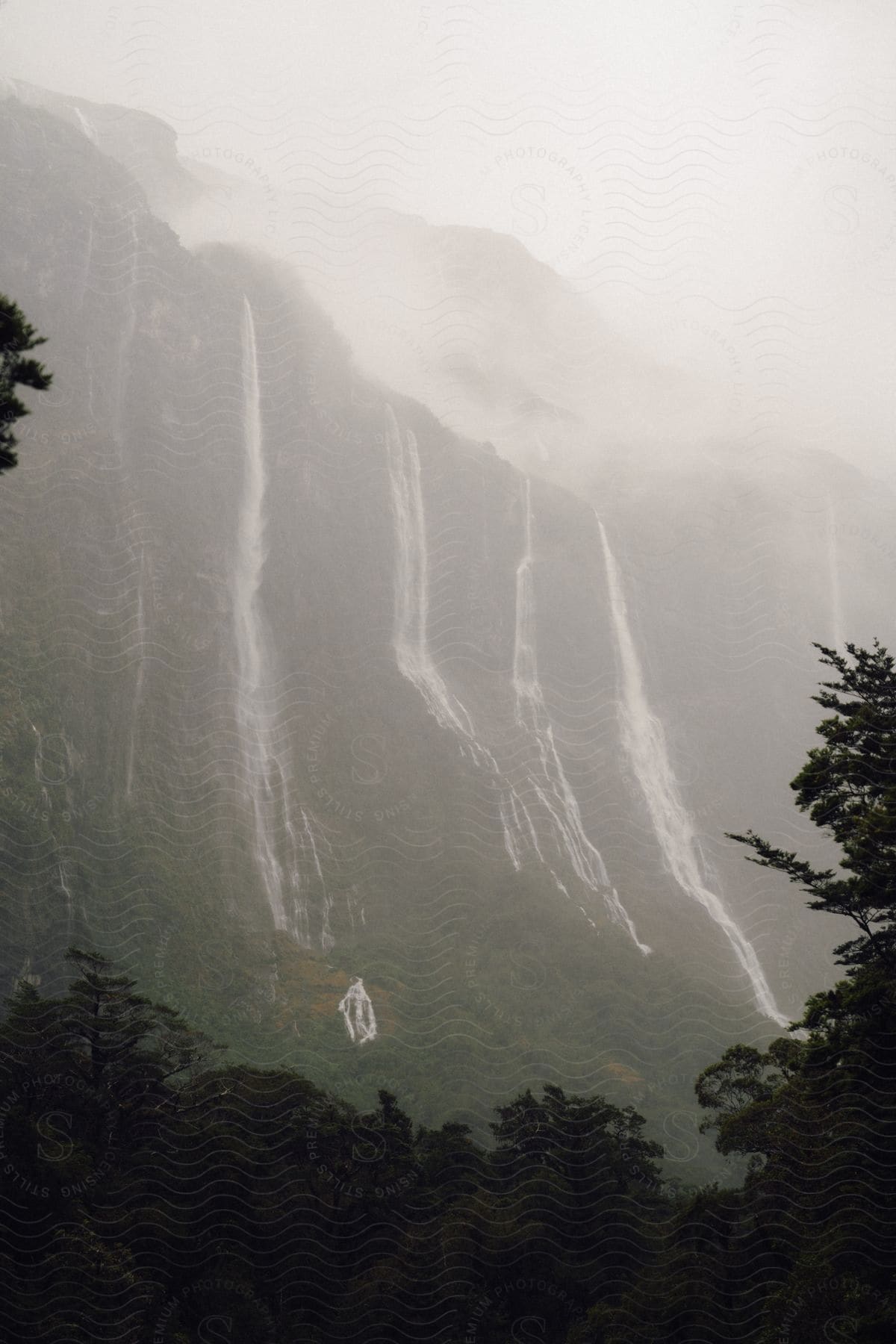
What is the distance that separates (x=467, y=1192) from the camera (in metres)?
24.3

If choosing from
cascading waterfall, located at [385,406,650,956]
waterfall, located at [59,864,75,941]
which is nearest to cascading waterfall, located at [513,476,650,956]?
cascading waterfall, located at [385,406,650,956]

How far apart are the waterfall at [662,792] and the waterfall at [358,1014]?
2426 centimetres

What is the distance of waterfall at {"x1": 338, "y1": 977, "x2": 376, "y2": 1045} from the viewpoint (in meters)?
45.2

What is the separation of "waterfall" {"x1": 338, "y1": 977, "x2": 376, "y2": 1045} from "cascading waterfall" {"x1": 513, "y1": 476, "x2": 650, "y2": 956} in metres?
18.5

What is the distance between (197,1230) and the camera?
22.5 meters

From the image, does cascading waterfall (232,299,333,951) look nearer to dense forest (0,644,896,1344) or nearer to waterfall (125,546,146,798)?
waterfall (125,546,146,798)

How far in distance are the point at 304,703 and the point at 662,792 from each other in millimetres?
29456

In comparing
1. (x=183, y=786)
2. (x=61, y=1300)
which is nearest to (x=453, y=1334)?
(x=61, y=1300)

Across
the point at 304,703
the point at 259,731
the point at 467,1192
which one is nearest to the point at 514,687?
the point at 304,703

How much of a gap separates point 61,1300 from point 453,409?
99.0 meters

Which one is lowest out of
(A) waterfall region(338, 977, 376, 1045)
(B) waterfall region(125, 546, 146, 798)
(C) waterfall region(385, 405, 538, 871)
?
(A) waterfall region(338, 977, 376, 1045)

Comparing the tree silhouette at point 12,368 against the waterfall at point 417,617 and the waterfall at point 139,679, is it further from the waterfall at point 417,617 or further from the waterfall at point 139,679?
the waterfall at point 417,617

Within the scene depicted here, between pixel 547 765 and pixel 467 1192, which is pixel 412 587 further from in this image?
pixel 467 1192

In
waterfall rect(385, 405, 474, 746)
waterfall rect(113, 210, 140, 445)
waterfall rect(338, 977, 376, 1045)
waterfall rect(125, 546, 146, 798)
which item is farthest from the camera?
waterfall rect(113, 210, 140, 445)
